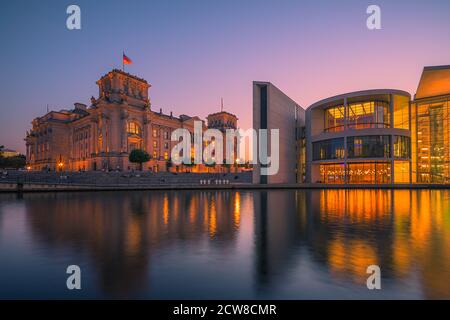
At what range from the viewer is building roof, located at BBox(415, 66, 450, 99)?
4523cm

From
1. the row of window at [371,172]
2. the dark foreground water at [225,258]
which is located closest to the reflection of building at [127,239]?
the dark foreground water at [225,258]

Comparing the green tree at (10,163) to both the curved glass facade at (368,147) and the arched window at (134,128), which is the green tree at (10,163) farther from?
the curved glass facade at (368,147)

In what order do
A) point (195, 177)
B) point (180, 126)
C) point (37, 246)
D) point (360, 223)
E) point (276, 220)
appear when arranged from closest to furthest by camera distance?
point (37, 246) < point (360, 223) < point (276, 220) < point (195, 177) < point (180, 126)

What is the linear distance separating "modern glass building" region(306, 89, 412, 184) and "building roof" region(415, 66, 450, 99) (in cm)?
293

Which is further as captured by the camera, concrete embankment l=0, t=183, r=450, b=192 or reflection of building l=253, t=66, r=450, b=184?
reflection of building l=253, t=66, r=450, b=184

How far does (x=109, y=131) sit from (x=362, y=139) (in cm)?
6929

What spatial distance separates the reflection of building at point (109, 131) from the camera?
241 ft

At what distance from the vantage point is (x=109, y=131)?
73.4 m

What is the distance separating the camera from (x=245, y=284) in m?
5.47

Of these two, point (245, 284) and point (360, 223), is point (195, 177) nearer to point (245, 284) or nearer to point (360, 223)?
point (360, 223)

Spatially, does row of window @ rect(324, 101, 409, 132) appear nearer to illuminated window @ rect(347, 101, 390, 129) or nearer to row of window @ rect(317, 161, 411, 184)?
illuminated window @ rect(347, 101, 390, 129)

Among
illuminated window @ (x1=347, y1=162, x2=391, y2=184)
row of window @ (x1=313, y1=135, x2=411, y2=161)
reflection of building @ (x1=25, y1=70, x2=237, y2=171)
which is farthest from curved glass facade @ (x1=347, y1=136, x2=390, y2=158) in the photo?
reflection of building @ (x1=25, y1=70, x2=237, y2=171)
